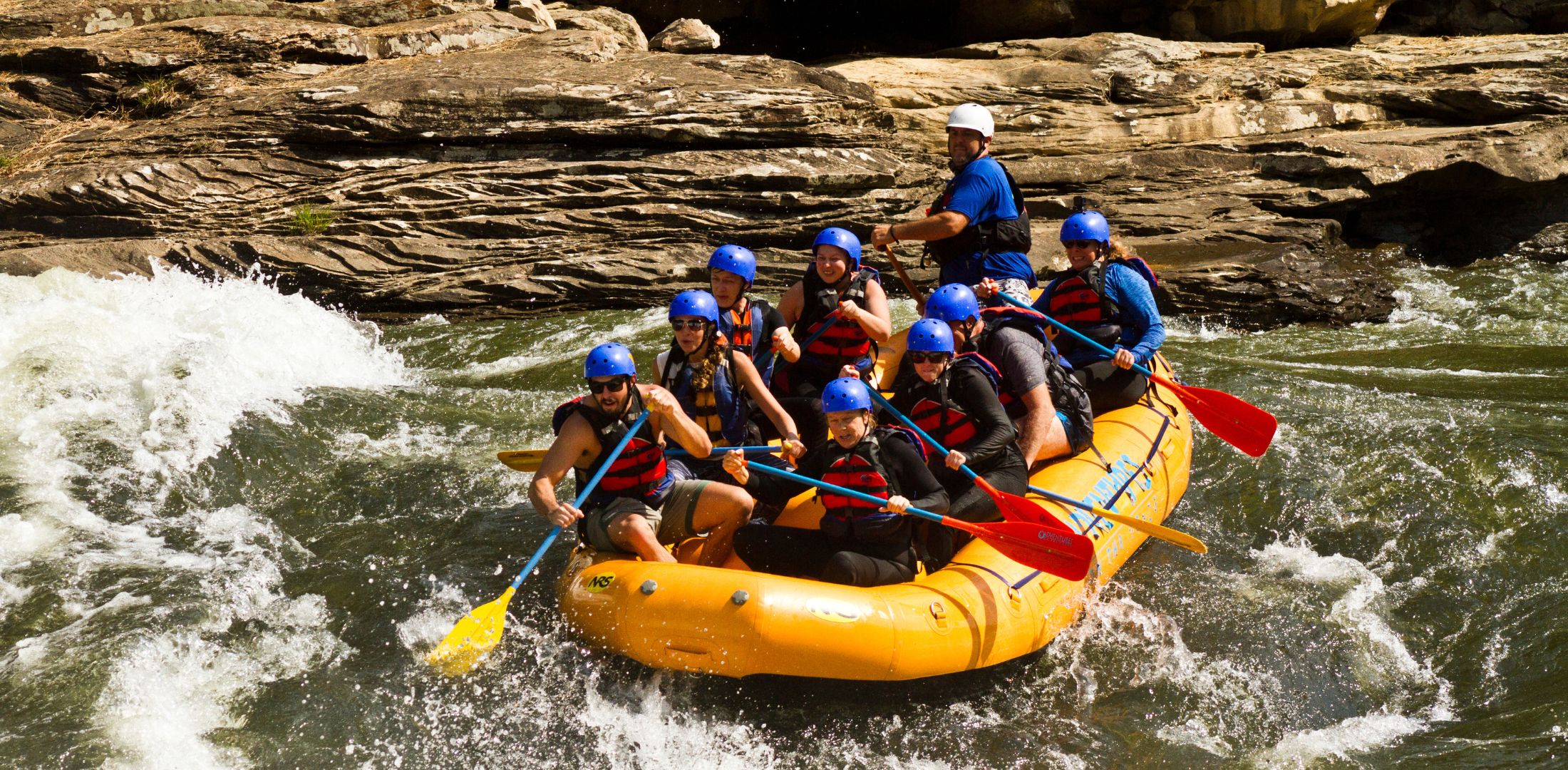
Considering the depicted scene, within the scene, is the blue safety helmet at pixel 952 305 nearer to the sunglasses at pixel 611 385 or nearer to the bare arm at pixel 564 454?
the sunglasses at pixel 611 385

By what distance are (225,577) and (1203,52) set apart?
34.9 ft

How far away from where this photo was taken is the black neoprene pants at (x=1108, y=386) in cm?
607

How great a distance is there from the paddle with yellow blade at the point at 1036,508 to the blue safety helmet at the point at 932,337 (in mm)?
266

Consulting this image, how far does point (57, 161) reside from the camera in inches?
381

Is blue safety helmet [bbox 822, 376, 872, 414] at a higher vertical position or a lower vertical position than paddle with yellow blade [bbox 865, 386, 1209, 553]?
higher

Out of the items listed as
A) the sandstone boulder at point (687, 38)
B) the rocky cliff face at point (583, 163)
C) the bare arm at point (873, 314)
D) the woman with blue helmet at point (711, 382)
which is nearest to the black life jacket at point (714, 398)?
the woman with blue helmet at point (711, 382)

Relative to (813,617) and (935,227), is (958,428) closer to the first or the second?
(813,617)

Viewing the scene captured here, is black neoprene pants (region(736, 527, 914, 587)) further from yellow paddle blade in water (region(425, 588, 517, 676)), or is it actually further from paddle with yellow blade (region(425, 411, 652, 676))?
yellow paddle blade in water (region(425, 588, 517, 676))

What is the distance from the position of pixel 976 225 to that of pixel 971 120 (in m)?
0.50

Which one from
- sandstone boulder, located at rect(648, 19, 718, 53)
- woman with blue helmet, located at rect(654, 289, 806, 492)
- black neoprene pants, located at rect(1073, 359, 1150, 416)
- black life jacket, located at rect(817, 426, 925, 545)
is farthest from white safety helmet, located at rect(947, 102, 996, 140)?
sandstone boulder, located at rect(648, 19, 718, 53)

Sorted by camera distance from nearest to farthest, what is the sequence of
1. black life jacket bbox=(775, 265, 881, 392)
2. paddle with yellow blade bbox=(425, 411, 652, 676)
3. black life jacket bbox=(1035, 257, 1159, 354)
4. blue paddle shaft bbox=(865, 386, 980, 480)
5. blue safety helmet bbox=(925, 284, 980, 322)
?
1. paddle with yellow blade bbox=(425, 411, 652, 676)
2. blue paddle shaft bbox=(865, 386, 980, 480)
3. blue safety helmet bbox=(925, 284, 980, 322)
4. black life jacket bbox=(775, 265, 881, 392)
5. black life jacket bbox=(1035, 257, 1159, 354)

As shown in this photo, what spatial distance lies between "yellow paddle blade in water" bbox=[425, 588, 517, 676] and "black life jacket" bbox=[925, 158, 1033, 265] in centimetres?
281

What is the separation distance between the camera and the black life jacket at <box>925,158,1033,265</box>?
604 cm

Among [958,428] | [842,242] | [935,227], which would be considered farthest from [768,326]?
[935,227]
